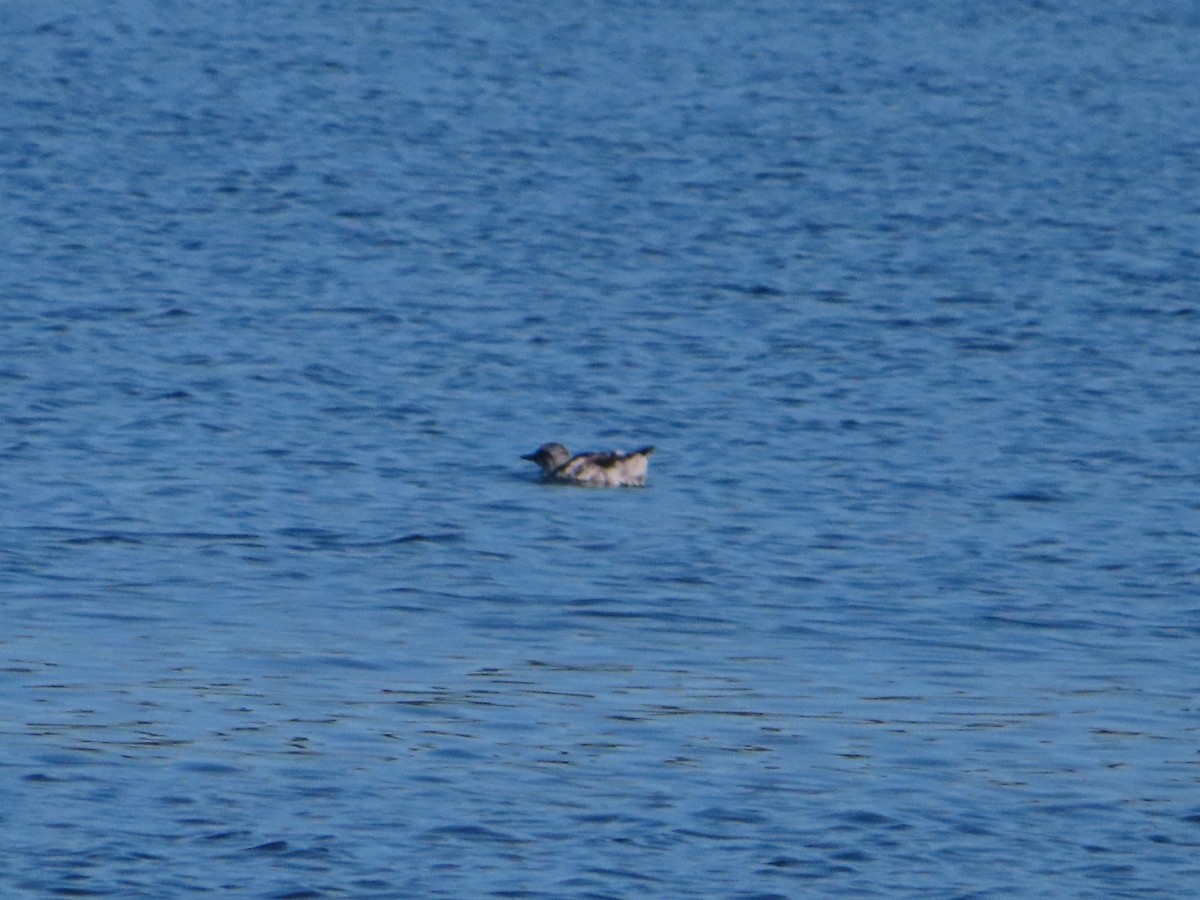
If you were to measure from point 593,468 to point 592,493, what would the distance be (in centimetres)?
16

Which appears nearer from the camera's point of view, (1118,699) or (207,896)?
(207,896)

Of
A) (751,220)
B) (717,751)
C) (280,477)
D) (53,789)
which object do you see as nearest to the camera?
(53,789)

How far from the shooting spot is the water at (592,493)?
360 inches

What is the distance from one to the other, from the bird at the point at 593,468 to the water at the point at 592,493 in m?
0.11

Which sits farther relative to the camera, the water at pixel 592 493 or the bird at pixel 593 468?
the bird at pixel 593 468

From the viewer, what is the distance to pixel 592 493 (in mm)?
15242

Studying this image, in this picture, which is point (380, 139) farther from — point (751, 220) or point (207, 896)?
point (207, 896)

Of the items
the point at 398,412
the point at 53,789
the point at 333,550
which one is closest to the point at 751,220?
the point at 398,412

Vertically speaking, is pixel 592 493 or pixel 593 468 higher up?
pixel 593 468

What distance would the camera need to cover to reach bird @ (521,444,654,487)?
1524 cm

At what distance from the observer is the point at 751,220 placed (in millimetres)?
25422

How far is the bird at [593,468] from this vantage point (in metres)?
15.2

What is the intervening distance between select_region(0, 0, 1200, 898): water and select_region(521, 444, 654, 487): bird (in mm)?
113

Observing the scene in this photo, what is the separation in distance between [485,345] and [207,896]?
1143 centimetres
